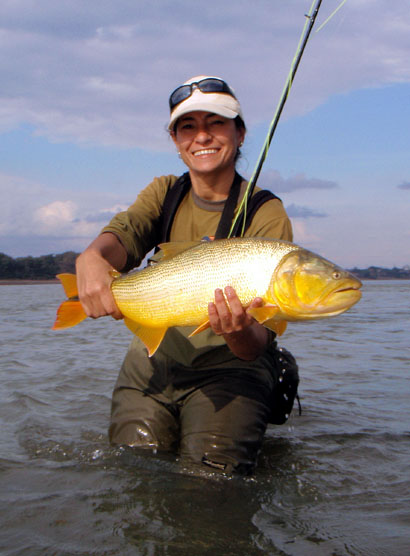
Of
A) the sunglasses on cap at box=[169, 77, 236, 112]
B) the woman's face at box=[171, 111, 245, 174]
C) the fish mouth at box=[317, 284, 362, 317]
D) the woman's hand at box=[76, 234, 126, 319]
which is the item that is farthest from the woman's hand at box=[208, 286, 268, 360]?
the sunglasses on cap at box=[169, 77, 236, 112]

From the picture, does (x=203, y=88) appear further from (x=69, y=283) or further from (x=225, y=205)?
(x=69, y=283)

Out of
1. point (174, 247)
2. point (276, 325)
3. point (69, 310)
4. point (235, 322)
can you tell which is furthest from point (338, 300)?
point (69, 310)

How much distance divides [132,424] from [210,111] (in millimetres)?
2278

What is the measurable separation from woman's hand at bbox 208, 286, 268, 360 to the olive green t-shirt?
1.60 ft

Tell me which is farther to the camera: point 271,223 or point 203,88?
point 203,88

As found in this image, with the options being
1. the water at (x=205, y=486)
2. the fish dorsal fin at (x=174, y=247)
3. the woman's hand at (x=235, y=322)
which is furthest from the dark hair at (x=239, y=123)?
the water at (x=205, y=486)

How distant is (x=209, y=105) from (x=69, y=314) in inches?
68.2

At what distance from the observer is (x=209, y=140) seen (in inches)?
160

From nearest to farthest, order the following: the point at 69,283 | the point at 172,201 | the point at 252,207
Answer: the point at 69,283 < the point at 252,207 < the point at 172,201

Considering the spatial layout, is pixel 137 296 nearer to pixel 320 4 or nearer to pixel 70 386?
pixel 320 4

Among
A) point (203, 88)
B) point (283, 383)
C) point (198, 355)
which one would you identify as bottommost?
point (283, 383)

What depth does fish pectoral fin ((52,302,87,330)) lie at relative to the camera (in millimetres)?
3385

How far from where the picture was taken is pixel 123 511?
10.1 ft

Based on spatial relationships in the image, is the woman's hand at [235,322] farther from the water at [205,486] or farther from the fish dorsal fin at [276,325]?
the water at [205,486]
